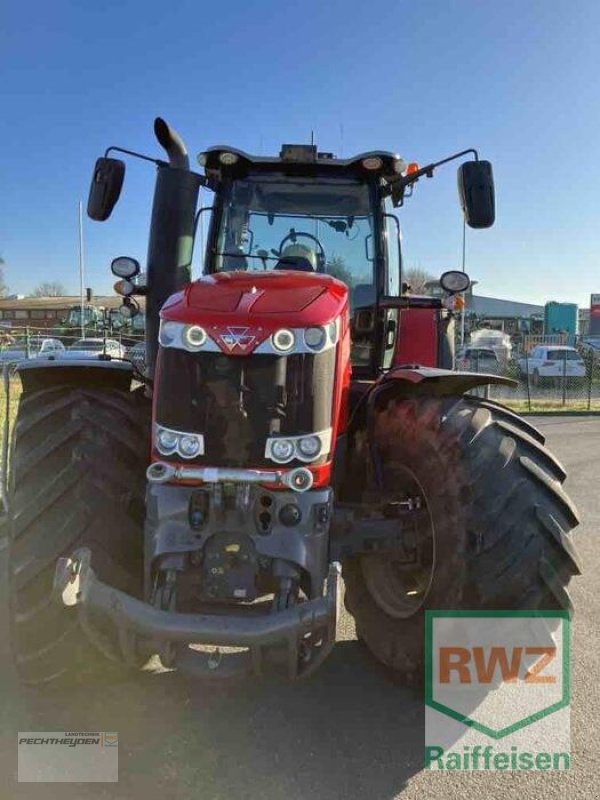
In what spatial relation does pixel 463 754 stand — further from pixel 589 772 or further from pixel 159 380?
pixel 159 380

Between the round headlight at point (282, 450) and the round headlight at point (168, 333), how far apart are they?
620mm

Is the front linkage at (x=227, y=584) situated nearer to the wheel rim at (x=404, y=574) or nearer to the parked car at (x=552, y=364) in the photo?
the wheel rim at (x=404, y=574)

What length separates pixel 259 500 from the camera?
2.76 m

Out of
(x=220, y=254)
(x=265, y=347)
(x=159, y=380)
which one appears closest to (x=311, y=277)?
(x=265, y=347)

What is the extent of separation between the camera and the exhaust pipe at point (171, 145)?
4277 millimetres

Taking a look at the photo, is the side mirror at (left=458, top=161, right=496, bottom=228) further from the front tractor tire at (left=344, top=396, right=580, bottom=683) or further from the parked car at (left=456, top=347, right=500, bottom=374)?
the parked car at (left=456, top=347, right=500, bottom=374)

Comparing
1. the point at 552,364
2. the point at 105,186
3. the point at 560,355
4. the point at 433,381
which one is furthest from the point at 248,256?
the point at 560,355

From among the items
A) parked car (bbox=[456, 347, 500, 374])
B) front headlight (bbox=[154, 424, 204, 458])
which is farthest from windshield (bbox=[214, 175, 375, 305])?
parked car (bbox=[456, 347, 500, 374])

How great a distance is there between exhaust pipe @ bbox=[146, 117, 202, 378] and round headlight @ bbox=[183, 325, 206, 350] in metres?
1.56

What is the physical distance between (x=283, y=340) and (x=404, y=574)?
1415mm

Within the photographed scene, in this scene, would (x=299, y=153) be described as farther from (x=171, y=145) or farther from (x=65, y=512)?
(x=65, y=512)

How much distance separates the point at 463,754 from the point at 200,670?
118cm

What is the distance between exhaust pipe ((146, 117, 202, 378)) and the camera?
172 inches

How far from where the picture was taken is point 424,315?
559 centimetres
